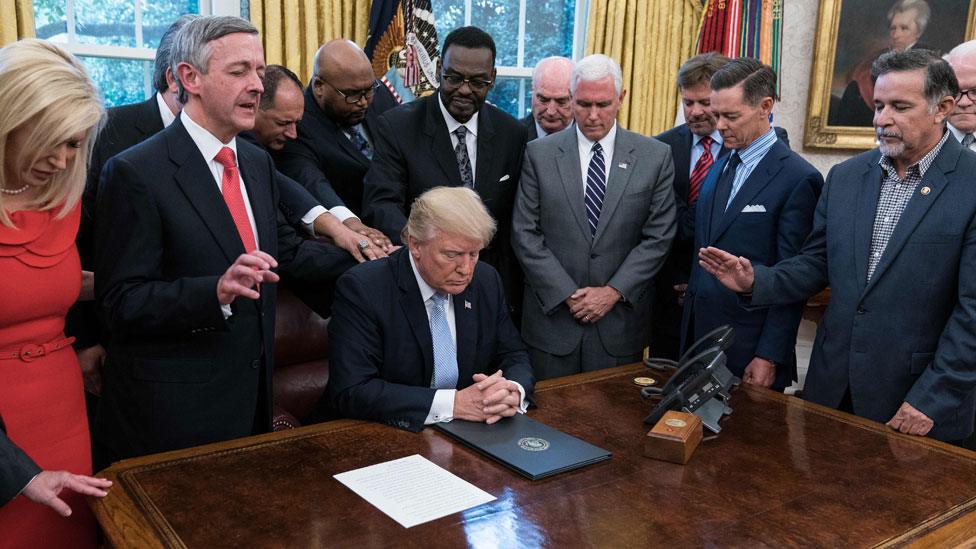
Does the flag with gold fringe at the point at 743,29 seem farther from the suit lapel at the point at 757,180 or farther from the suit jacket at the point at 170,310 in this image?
the suit jacket at the point at 170,310

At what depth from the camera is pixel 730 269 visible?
3045 mm

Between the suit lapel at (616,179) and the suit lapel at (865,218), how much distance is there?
3.25 feet

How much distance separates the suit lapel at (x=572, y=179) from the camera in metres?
3.57

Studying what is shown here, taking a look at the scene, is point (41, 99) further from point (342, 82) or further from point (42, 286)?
point (342, 82)

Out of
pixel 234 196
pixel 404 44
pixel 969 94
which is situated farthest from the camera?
pixel 404 44

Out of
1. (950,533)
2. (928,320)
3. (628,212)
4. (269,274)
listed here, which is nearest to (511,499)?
(269,274)

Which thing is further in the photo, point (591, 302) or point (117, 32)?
point (117, 32)

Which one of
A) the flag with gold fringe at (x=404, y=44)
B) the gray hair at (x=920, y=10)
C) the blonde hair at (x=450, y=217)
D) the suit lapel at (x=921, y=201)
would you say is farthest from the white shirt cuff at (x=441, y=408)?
the gray hair at (x=920, y=10)

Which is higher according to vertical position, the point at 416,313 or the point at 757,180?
the point at 757,180

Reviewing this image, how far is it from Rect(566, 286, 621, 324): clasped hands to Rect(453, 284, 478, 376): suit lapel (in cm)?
82

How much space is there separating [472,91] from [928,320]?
6.45 ft

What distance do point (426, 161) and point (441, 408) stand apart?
56.2 inches

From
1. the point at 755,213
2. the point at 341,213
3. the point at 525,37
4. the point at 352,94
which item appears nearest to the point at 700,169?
the point at 755,213

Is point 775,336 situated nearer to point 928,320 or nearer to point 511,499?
point 928,320
